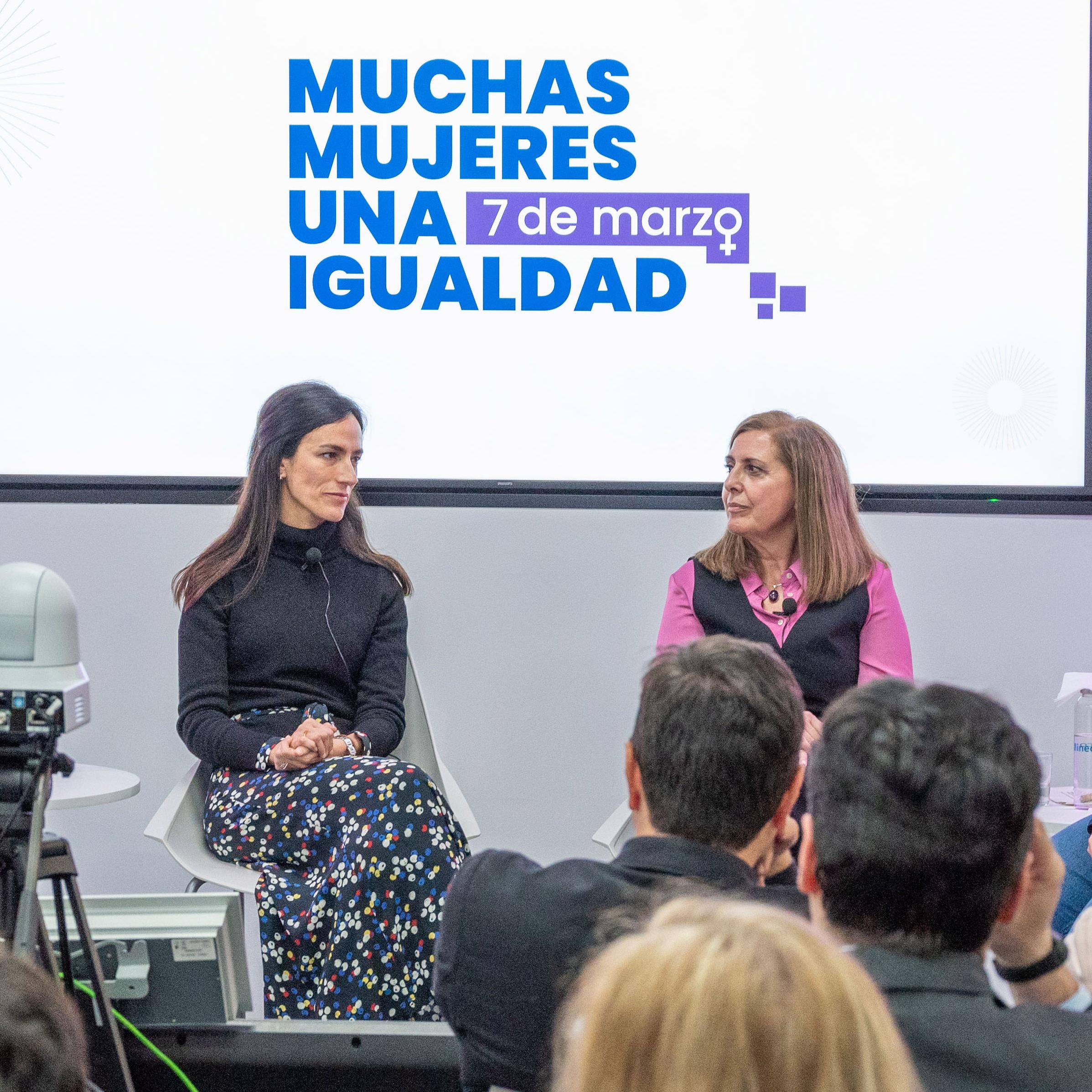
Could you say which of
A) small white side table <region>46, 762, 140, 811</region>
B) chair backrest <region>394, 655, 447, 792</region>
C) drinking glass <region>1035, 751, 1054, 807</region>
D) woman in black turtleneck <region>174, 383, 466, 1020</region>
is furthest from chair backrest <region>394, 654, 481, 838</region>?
drinking glass <region>1035, 751, 1054, 807</region>

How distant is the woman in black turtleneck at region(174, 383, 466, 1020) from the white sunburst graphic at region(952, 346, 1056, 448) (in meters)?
1.55

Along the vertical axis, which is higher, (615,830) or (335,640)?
(335,640)

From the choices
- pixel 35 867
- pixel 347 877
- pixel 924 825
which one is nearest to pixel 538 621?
pixel 347 877

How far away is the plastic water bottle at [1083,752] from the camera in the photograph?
2.69 m

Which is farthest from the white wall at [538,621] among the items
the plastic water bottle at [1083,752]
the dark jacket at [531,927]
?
the dark jacket at [531,927]

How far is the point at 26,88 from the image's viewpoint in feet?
10.9

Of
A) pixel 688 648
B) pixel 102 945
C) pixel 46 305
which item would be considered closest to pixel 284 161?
pixel 46 305

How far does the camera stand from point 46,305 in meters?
3.36

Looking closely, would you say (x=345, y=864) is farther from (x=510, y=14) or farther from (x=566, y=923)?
(x=510, y=14)

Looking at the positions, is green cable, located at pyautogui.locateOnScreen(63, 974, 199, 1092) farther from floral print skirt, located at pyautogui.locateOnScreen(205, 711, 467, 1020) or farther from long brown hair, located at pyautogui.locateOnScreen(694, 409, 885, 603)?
long brown hair, located at pyautogui.locateOnScreen(694, 409, 885, 603)

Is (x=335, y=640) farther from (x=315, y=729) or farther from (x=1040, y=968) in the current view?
(x=1040, y=968)

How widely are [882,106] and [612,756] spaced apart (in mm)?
1868

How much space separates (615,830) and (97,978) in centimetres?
105

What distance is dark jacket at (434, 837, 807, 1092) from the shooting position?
1249 millimetres
